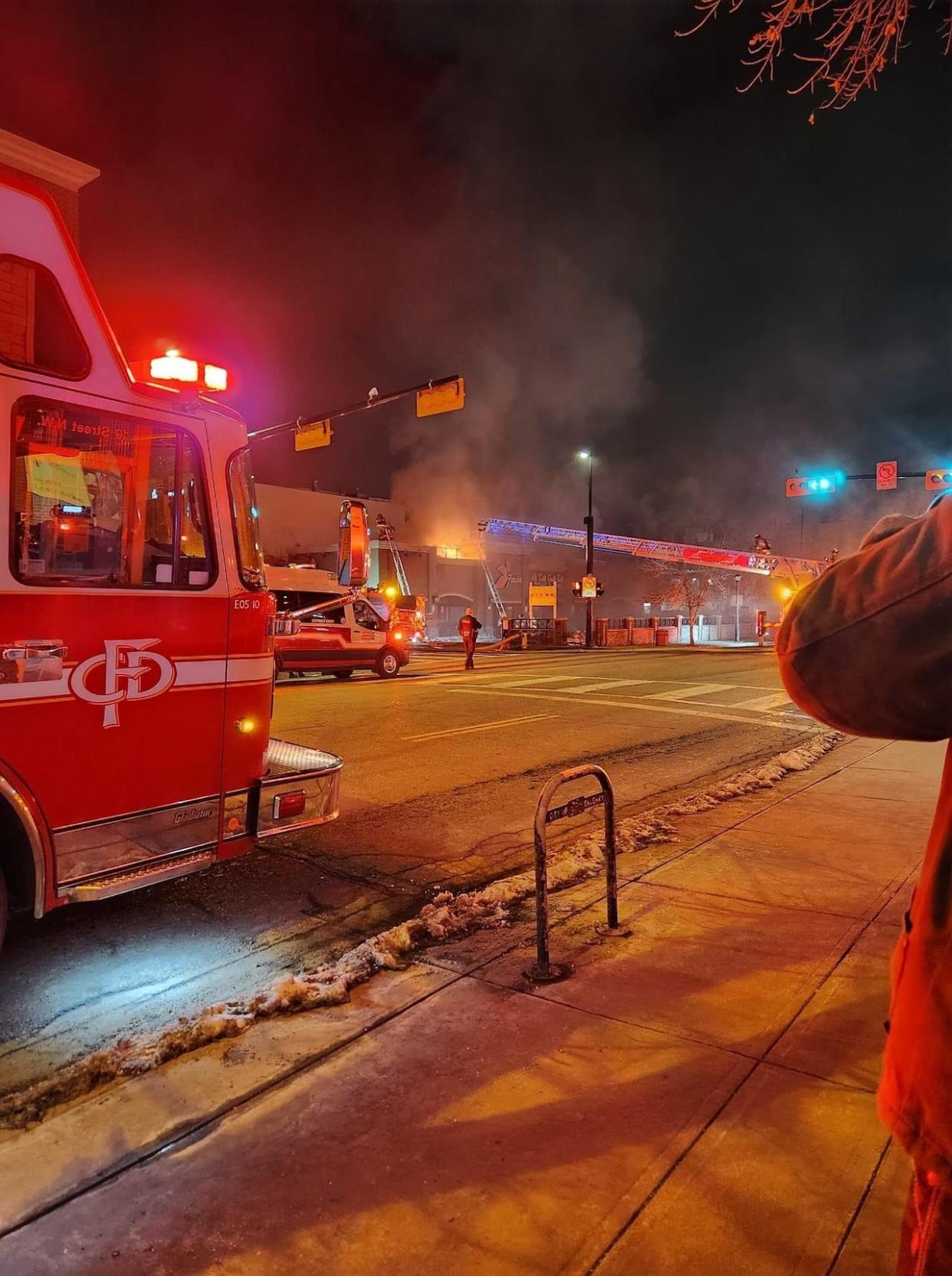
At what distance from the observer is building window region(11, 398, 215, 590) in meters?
3.43

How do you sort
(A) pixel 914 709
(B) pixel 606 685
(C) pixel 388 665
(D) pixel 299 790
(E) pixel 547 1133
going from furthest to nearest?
(C) pixel 388 665
(B) pixel 606 685
(D) pixel 299 790
(E) pixel 547 1133
(A) pixel 914 709

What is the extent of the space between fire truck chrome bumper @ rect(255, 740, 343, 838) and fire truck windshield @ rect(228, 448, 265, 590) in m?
1.00

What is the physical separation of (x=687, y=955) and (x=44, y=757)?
117 inches

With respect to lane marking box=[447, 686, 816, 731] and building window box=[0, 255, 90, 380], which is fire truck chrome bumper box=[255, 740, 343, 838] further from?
lane marking box=[447, 686, 816, 731]

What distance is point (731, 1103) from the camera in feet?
9.27

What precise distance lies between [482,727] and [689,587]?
41158 millimetres

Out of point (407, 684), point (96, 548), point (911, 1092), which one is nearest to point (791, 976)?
point (911, 1092)

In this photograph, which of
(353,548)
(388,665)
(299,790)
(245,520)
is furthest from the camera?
(388,665)

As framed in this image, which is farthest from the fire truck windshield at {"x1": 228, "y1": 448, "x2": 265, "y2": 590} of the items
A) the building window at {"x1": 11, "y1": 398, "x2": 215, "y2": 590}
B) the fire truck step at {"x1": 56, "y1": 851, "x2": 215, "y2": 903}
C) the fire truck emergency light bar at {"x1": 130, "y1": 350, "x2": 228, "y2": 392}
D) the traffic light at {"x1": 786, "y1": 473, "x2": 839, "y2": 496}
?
the traffic light at {"x1": 786, "y1": 473, "x2": 839, "y2": 496}

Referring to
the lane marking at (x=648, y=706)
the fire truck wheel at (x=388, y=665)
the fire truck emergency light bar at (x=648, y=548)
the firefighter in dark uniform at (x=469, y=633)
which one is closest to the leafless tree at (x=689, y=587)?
the fire truck emergency light bar at (x=648, y=548)

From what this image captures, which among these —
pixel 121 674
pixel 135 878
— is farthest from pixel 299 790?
pixel 121 674

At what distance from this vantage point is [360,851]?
5.84 m

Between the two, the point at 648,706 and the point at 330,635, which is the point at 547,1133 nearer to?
the point at 648,706

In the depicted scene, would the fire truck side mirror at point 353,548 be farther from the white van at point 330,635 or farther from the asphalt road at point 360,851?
the white van at point 330,635
